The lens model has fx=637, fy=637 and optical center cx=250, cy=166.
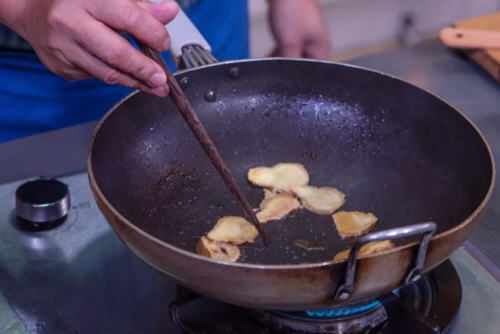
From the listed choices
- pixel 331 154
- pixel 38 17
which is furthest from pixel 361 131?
pixel 38 17

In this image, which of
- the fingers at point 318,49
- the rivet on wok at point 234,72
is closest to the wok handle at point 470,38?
the fingers at point 318,49

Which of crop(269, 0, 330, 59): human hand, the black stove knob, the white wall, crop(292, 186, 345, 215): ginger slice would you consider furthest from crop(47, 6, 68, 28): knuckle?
the white wall

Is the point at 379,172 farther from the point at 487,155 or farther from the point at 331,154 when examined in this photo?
the point at 487,155

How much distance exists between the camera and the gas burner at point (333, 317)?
2.07 ft

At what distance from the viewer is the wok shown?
2.42 feet

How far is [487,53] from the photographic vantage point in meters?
1.11

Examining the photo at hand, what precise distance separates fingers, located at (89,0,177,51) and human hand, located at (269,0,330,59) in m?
0.49

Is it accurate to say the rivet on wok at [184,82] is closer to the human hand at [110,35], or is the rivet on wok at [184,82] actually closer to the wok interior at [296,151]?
the wok interior at [296,151]

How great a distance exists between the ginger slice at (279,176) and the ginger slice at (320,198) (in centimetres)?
2

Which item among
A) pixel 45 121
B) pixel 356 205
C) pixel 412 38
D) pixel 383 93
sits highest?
pixel 383 93

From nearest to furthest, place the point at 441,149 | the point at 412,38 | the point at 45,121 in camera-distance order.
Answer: the point at 441,149
the point at 45,121
the point at 412,38

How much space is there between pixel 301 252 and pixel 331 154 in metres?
0.19

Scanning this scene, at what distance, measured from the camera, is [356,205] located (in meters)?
0.82

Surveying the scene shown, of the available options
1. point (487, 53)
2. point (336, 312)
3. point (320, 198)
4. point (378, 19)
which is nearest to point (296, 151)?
point (320, 198)
